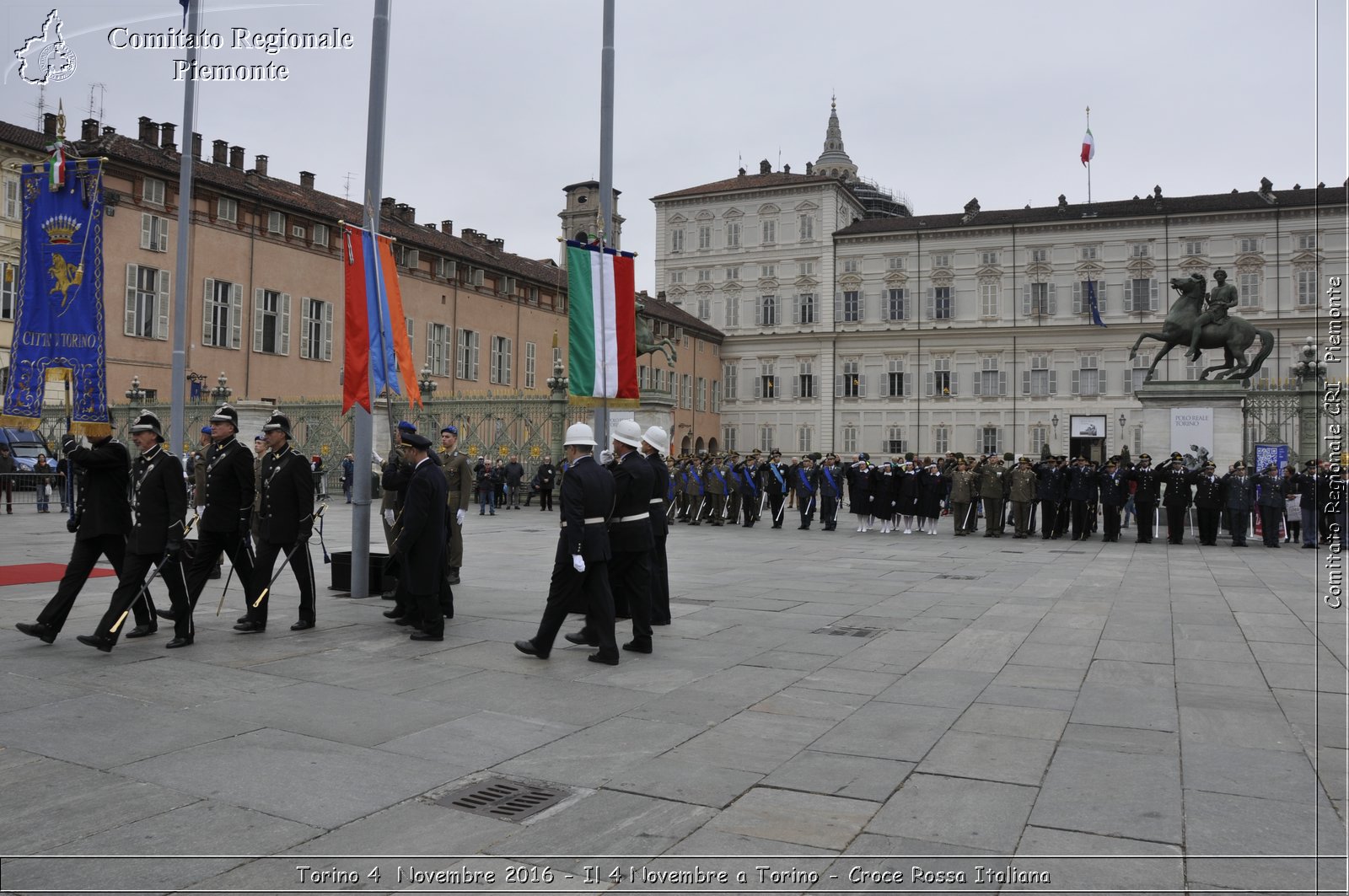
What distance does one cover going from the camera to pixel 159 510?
782cm

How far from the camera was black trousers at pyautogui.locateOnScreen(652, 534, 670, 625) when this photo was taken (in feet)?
30.5

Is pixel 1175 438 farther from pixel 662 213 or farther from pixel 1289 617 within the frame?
pixel 662 213

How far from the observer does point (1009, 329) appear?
60.8 m

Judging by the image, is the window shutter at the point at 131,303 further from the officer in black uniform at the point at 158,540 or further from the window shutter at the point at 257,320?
the officer in black uniform at the point at 158,540

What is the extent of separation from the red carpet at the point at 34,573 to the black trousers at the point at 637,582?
6.76m

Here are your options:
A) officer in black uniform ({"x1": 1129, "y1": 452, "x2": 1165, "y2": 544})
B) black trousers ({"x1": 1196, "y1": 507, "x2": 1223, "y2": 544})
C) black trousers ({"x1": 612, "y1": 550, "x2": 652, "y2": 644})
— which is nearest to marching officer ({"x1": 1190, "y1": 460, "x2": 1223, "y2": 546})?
black trousers ({"x1": 1196, "y1": 507, "x2": 1223, "y2": 544})

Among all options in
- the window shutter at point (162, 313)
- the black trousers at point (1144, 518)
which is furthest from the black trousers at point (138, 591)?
the window shutter at point (162, 313)

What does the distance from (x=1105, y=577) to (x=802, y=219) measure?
53581 millimetres

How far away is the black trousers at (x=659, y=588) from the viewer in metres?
9.30

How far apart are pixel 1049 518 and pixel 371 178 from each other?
16.3m

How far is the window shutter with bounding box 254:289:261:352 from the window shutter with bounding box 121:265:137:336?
4.52 metres

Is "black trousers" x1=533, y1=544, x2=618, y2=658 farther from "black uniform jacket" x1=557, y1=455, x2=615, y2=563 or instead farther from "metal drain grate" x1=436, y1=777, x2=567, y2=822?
"metal drain grate" x1=436, y1=777, x2=567, y2=822

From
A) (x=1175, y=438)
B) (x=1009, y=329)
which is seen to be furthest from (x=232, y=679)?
(x=1009, y=329)

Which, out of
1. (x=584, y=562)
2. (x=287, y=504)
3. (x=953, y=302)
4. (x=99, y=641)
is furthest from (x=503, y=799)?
(x=953, y=302)
